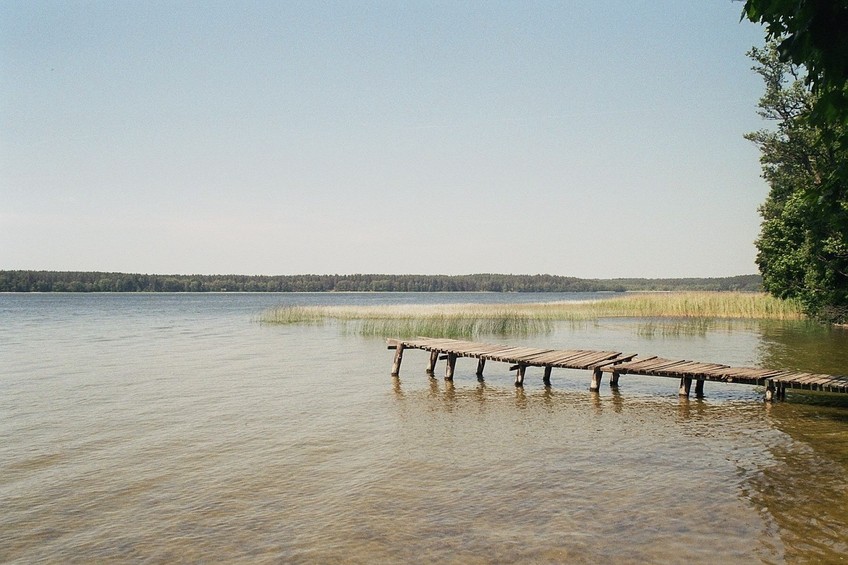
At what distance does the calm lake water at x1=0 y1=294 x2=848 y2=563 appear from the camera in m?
6.86

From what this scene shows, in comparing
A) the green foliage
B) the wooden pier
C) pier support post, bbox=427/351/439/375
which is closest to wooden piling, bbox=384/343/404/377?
the wooden pier

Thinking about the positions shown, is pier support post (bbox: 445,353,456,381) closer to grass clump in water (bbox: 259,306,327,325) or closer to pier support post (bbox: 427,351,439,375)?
pier support post (bbox: 427,351,439,375)

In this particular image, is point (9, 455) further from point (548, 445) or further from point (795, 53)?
point (795, 53)

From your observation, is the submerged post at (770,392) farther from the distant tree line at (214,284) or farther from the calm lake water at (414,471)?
the distant tree line at (214,284)

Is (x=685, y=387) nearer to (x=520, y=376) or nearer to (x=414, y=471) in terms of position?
(x=520, y=376)

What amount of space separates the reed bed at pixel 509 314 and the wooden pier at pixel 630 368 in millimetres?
12649

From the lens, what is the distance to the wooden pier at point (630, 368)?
1385cm

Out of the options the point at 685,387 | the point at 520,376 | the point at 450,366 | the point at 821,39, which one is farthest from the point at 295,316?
the point at 821,39

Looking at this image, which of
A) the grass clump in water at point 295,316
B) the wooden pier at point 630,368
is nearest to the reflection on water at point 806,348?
the wooden pier at point 630,368

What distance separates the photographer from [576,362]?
16656mm

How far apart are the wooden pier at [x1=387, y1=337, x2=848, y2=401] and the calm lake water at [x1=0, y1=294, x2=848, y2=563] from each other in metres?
0.53

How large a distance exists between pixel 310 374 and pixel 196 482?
37.0 feet

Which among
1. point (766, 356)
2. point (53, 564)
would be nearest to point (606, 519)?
point (53, 564)

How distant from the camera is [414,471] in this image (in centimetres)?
957
